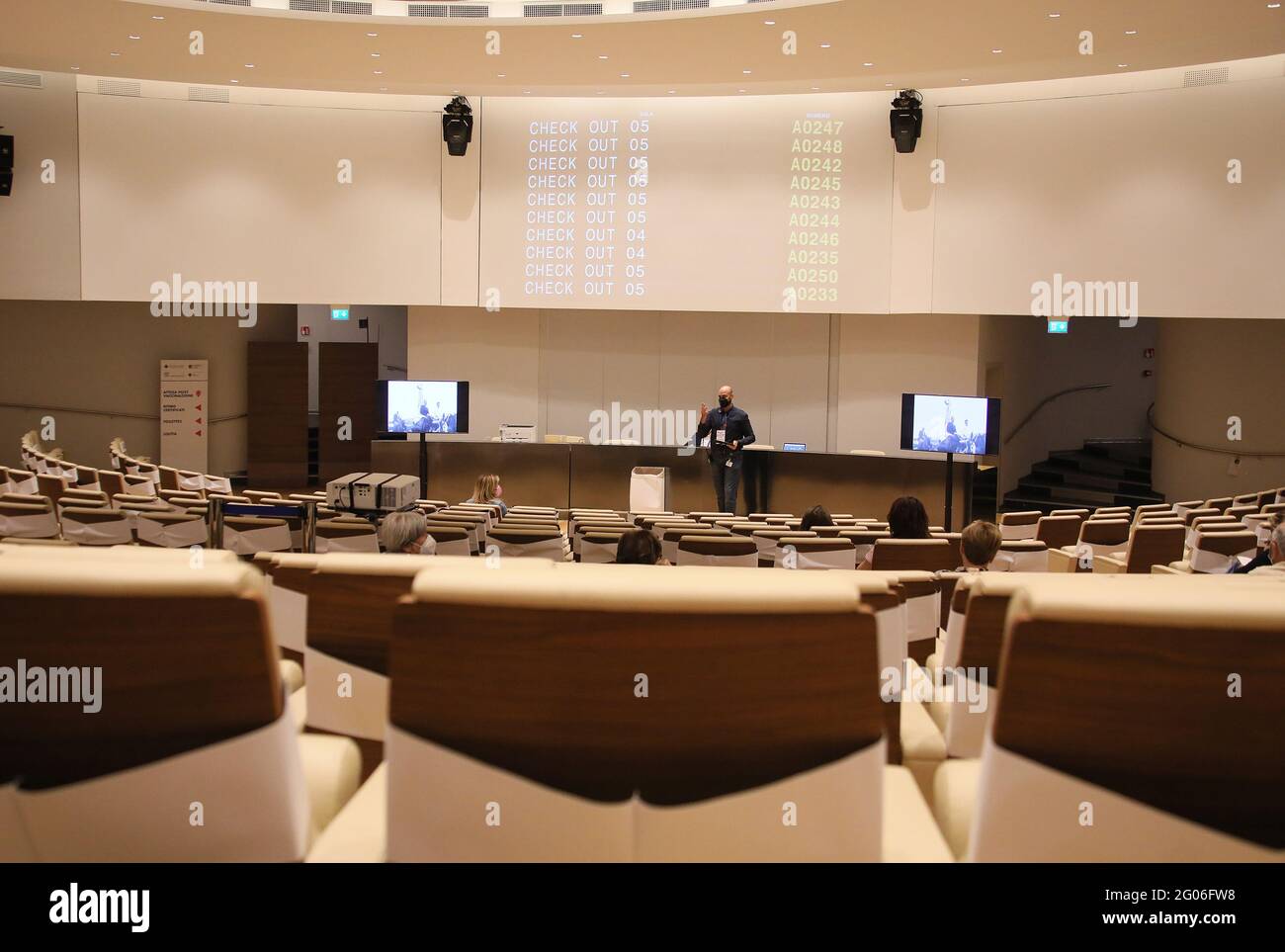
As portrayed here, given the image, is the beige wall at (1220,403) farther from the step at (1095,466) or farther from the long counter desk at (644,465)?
the long counter desk at (644,465)

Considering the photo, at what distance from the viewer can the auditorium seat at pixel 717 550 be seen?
5848 millimetres

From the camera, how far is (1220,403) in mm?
13227

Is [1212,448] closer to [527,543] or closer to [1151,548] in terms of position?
[1151,548]

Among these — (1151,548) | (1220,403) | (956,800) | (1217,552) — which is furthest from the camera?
(1220,403)

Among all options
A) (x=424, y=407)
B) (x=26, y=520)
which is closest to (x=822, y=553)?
(x=26, y=520)

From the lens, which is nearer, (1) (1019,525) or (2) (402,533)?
(2) (402,533)

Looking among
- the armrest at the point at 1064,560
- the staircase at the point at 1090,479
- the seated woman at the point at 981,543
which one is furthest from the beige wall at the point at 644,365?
the seated woman at the point at 981,543

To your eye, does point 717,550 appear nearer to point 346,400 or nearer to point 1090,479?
point 1090,479

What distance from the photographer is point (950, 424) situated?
12.0 meters

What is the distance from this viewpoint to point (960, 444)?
1188 centimetres

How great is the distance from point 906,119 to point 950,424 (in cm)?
371

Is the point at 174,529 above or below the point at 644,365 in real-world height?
below

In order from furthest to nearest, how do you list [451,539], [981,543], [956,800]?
[451,539] → [981,543] → [956,800]

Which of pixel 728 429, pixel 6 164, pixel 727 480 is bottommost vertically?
pixel 727 480
